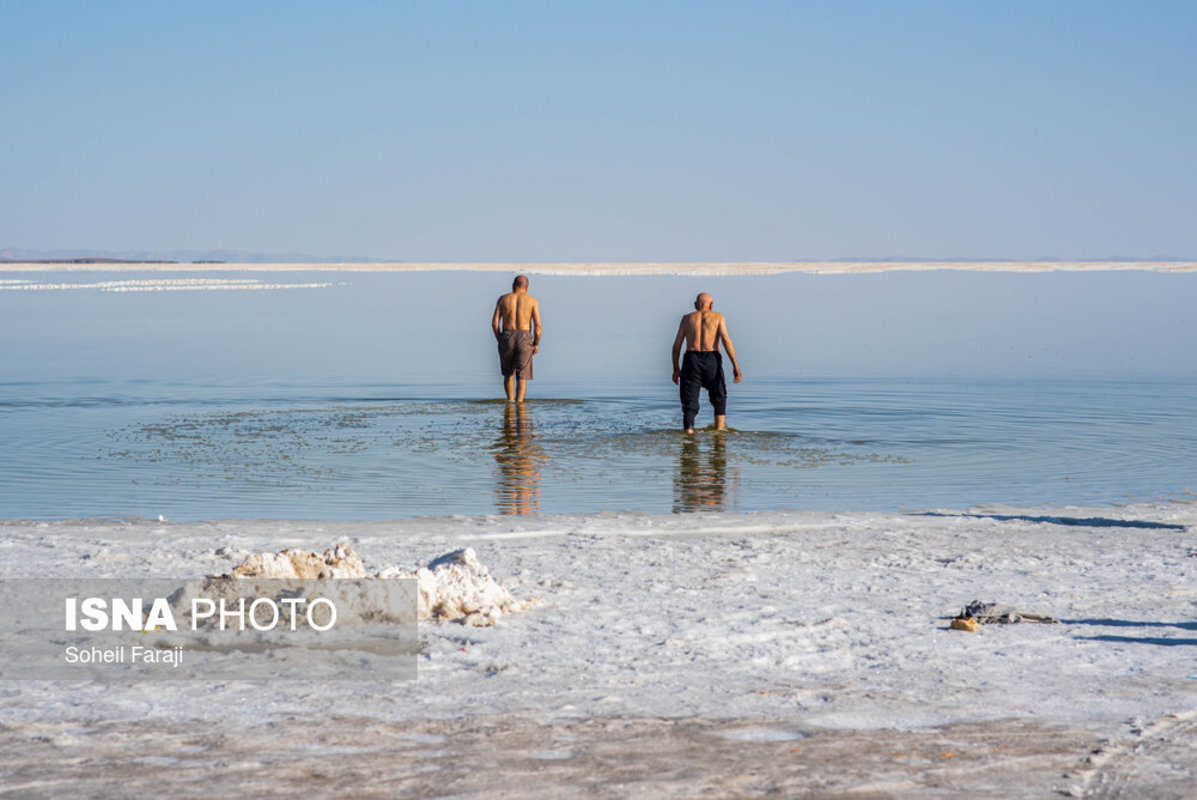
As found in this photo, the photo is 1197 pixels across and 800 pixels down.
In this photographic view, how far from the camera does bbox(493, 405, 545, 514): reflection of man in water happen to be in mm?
11219

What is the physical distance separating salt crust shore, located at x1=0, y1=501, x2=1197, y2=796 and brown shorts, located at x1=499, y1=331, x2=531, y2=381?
8.98 meters

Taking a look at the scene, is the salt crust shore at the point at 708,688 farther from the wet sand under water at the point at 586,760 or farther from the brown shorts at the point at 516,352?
the brown shorts at the point at 516,352

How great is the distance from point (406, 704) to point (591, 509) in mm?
5696

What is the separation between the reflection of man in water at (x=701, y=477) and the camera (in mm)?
11250

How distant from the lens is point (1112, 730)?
4930 mm

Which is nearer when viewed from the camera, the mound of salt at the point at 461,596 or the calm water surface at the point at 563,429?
the mound of salt at the point at 461,596

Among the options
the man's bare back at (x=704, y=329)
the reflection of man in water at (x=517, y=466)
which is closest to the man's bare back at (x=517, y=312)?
the reflection of man in water at (x=517, y=466)

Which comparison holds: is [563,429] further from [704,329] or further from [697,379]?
[704,329]

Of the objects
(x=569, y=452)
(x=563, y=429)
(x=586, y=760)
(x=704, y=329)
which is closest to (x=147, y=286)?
(x=563, y=429)

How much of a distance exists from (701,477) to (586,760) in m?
8.12

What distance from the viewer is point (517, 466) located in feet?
43.1

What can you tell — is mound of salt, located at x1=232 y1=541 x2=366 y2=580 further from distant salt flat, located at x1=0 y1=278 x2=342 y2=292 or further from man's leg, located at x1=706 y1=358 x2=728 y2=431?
distant salt flat, located at x1=0 y1=278 x2=342 y2=292

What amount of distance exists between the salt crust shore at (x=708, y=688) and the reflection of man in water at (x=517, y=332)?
354 inches

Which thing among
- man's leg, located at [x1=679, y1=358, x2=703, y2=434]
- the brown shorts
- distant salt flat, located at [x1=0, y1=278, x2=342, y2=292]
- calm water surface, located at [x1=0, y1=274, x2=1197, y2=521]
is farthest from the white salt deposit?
distant salt flat, located at [x1=0, y1=278, x2=342, y2=292]
